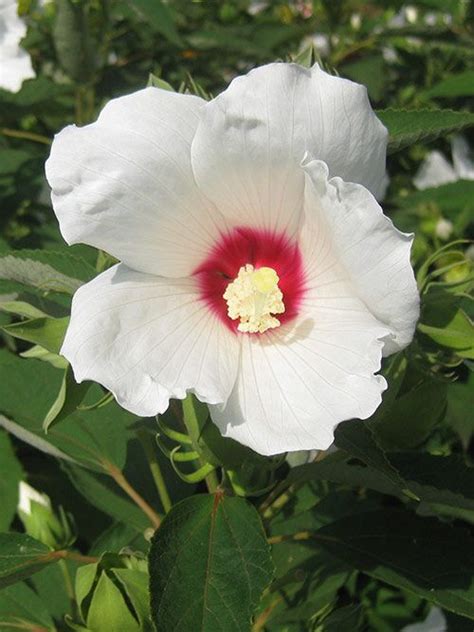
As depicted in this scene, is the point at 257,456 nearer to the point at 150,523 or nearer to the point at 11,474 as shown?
the point at 150,523

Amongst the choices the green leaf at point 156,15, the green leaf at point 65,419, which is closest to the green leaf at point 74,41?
the green leaf at point 156,15

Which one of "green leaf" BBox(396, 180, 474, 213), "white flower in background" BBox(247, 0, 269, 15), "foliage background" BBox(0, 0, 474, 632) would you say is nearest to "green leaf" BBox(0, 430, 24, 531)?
"foliage background" BBox(0, 0, 474, 632)

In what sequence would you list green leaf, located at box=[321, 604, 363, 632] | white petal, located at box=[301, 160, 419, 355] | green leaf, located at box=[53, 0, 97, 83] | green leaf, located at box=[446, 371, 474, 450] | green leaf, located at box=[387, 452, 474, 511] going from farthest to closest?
1. green leaf, located at box=[53, 0, 97, 83]
2. green leaf, located at box=[446, 371, 474, 450]
3. green leaf, located at box=[321, 604, 363, 632]
4. green leaf, located at box=[387, 452, 474, 511]
5. white petal, located at box=[301, 160, 419, 355]

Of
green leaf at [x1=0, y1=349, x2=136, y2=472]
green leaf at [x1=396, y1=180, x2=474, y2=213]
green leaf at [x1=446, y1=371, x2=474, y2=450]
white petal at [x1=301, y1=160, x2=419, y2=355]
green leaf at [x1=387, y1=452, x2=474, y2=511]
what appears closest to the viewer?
white petal at [x1=301, y1=160, x2=419, y2=355]

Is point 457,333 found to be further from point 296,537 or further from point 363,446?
point 296,537

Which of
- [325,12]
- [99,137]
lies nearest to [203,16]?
[325,12]

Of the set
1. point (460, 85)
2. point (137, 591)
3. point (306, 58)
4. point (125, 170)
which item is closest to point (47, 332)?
point (125, 170)

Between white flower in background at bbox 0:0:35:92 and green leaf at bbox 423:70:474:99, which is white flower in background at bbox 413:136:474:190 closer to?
green leaf at bbox 423:70:474:99
